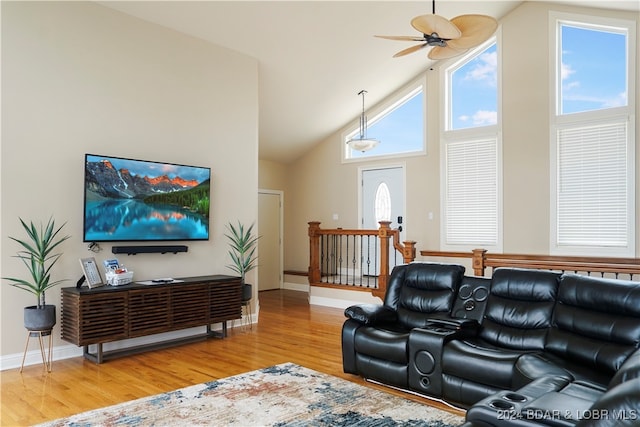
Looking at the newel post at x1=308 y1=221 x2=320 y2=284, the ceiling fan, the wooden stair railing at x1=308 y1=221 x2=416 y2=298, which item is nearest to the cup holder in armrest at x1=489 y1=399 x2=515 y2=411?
the ceiling fan

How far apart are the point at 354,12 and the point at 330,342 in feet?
13.5

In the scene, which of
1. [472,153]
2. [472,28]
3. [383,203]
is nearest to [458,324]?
[472,28]

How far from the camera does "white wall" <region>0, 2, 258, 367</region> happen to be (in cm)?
439

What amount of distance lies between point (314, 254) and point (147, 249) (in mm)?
3486

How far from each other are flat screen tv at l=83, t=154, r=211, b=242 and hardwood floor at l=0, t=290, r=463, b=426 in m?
1.32

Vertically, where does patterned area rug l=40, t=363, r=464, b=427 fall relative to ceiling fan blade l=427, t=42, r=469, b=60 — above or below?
below

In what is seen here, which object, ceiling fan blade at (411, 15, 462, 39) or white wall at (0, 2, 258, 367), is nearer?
ceiling fan blade at (411, 15, 462, 39)

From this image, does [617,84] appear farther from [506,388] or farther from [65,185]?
[65,185]

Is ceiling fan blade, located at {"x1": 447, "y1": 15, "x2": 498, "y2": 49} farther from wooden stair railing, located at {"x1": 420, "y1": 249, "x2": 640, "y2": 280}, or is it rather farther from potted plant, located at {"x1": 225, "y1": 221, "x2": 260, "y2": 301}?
potted plant, located at {"x1": 225, "y1": 221, "x2": 260, "y2": 301}

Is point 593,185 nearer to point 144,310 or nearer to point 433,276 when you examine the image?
point 433,276

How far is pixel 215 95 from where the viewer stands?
20.0 ft

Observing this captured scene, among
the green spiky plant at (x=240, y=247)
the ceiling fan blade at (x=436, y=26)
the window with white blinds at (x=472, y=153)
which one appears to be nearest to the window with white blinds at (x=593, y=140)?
the window with white blinds at (x=472, y=153)

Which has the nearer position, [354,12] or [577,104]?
[354,12]

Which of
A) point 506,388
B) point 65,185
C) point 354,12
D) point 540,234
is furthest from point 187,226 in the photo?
point 540,234
